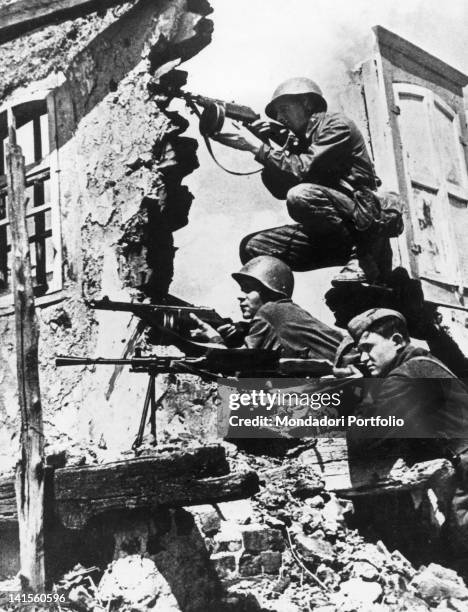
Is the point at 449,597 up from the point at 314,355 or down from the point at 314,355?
down

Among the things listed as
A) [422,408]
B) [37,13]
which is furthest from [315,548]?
[37,13]

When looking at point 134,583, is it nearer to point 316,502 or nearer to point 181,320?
point 316,502

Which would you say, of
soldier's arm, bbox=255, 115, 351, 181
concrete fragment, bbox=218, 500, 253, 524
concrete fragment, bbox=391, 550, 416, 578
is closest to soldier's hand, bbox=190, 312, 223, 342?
concrete fragment, bbox=218, 500, 253, 524

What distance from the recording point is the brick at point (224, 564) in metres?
5.08

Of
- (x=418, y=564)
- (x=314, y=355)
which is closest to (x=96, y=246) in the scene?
(x=314, y=355)

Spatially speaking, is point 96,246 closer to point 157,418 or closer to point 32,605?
point 157,418

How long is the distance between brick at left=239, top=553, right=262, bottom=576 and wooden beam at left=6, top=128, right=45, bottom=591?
1.12 metres

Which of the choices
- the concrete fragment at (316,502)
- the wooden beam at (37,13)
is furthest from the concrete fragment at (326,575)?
the wooden beam at (37,13)

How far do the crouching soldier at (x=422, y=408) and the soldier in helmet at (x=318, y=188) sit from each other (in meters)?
1.32

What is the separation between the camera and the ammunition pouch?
6773 mm

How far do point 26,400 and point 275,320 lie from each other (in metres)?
1.90

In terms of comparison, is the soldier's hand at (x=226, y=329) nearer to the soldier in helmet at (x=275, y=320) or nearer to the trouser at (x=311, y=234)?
the soldier in helmet at (x=275, y=320)

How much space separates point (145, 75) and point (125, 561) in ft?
12.6

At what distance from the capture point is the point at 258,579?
16.6ft
